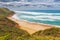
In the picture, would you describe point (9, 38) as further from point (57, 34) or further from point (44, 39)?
point (57, 34)

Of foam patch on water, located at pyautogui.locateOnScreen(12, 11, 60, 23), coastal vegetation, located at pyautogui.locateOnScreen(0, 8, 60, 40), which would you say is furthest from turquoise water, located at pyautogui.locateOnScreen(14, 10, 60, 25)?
coastal vegetation, located at pyautogui.locateOnScreen(0, 8, 60, 40)

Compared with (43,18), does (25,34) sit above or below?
above

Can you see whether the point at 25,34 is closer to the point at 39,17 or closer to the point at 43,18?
the point at 43,18

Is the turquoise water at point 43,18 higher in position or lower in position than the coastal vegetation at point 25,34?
lower

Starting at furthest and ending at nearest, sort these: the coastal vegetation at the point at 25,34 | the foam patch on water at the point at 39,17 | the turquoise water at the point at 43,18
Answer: the foam patch on water at the point at 39,17
the turquoise water at the point at 43,18
the coastal vegetation at the point at 25,34

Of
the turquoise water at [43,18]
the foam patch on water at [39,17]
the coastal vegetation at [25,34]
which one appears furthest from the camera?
the foam patch on water at [39,17]

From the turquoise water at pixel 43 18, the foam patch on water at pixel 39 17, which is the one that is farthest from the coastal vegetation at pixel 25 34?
the foam patch on water at pixel 39 17

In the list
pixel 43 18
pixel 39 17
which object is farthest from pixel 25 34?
pixel 39 17

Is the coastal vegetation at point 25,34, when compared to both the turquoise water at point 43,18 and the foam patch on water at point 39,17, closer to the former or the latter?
the turquoise water at point 43,18

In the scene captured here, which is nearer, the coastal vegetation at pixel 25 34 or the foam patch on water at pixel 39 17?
the coastal vegetation at pixel 25 34

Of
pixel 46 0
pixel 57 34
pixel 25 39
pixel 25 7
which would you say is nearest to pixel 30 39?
pixel 25 39

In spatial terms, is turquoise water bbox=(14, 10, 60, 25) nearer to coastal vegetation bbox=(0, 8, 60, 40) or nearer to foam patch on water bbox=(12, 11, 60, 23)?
foam patch on water bbox=(12, 11, 60, 23)
